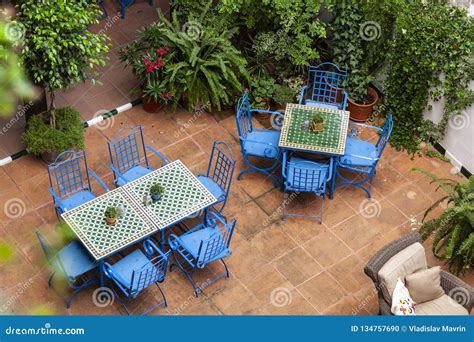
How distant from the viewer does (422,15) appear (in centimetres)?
1077

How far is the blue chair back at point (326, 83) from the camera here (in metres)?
11.6

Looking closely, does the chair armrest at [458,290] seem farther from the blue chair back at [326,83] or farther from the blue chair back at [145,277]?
the blue chair back at [326,83]

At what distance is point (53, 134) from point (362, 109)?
4889 millimetres

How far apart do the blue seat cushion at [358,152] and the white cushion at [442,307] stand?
2440 mm

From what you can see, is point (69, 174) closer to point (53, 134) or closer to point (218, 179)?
point (53, 134)

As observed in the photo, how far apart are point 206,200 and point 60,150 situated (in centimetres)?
239

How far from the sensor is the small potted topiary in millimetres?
10483

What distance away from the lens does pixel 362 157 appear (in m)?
10.6

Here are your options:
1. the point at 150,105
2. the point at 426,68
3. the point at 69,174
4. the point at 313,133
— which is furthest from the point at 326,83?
the point at 69,174

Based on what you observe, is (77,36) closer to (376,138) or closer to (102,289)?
(102,289)

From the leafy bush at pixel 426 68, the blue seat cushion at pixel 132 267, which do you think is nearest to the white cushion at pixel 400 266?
the blue seat cushion at pixel 132 267

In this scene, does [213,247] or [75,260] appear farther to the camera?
[213,247]

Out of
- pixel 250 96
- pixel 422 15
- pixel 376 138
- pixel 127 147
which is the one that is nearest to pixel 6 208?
pixel 127 147

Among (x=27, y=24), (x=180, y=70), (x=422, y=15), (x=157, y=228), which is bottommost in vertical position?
(x=157, y=228)
